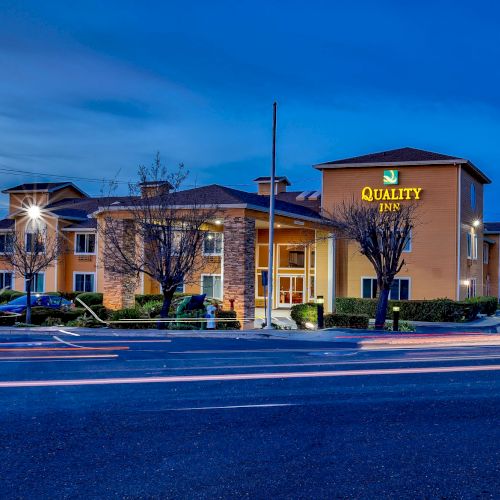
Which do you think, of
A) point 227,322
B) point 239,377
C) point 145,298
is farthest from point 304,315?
point 239,377

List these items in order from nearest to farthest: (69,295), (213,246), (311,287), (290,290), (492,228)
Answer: (213,246), (311,287), (290,290), (69,295), (492,228)

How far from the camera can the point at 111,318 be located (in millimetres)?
28781

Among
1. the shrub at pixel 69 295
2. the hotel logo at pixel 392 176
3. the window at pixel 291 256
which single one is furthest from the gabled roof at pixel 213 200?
the shrub at pixel 69 295

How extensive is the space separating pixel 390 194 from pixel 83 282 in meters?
23.8

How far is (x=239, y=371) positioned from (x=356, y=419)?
521 cm

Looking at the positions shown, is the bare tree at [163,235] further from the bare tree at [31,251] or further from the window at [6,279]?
the window at [6,279]

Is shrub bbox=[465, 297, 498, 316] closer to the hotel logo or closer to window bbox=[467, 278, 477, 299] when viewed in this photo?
window bbox=[467, 278, 477, 299]

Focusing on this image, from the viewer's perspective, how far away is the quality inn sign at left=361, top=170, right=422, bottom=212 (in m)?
37.7

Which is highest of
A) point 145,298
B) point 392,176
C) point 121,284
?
point 392,176

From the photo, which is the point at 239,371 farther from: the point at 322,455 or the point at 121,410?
the point at 322,455

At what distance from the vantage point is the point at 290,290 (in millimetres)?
42562

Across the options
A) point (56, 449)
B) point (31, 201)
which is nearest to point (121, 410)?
point (56, 449)

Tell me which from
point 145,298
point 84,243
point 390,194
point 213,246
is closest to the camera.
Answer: point 145,298

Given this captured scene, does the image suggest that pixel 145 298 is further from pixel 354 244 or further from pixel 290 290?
pixel 354 244
